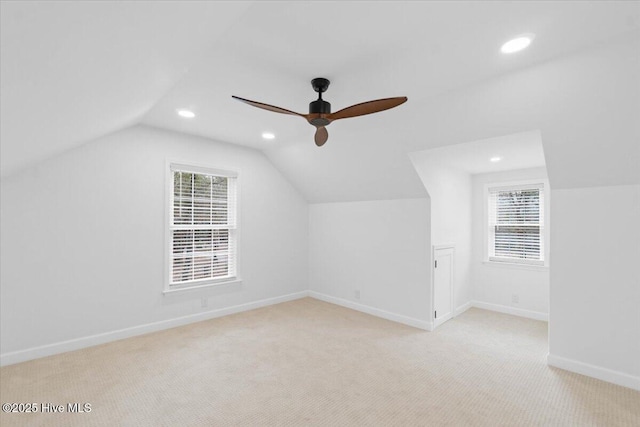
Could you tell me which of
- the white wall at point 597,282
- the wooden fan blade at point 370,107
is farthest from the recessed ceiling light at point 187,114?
the white wall at point 597,282

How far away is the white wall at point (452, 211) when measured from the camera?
13.0 ft

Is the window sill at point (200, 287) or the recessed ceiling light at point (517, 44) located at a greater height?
the recessed ceiling light at point (517, 44)

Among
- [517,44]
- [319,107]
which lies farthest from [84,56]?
[517,44]

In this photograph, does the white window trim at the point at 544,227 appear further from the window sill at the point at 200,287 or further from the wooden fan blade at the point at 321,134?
the window sill at the point at 200,287

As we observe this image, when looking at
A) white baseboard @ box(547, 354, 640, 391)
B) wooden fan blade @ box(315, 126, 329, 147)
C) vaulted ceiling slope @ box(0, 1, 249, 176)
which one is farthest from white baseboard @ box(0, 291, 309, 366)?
white baseboard @ box(547, 354, 640, 391)

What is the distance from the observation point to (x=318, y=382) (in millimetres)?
2648

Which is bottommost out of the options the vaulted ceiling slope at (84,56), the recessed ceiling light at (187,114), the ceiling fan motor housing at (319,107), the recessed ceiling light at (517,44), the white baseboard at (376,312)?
the white baseboard at (376,312)

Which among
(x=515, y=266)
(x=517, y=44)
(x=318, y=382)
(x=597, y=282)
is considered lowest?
(x=318, y=382)

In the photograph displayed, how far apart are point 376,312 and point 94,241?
3.70m

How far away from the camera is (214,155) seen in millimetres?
4359

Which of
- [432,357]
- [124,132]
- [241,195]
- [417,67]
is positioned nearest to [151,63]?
[417,67]

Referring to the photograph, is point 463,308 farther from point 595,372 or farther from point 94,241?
point 94,241

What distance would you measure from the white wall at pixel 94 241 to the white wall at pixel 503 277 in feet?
12.4

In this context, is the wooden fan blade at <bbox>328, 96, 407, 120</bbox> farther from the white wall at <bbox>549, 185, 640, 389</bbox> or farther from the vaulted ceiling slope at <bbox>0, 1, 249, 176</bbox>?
the white wall at <bbox>549, 185, 640, 389</bbox>
